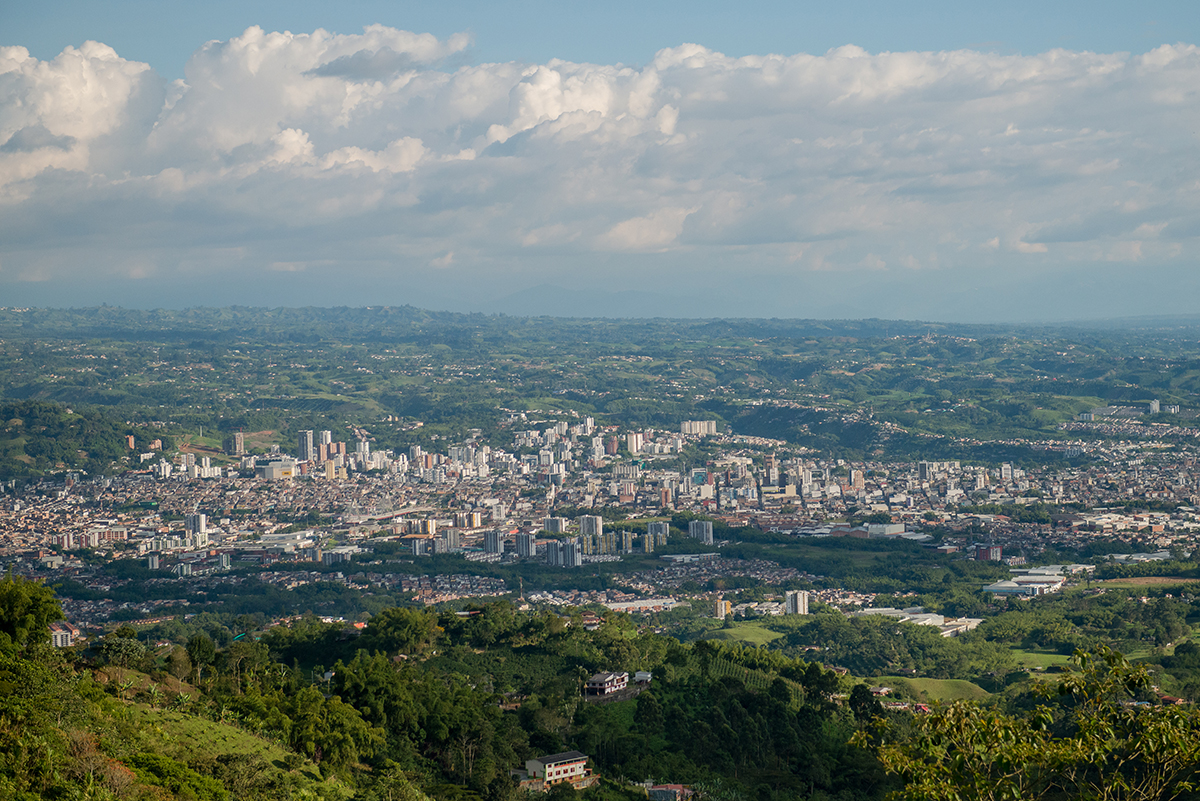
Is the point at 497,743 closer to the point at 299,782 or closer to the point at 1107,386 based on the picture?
the point at 299,782

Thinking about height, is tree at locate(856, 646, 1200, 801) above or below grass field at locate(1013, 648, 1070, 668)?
above

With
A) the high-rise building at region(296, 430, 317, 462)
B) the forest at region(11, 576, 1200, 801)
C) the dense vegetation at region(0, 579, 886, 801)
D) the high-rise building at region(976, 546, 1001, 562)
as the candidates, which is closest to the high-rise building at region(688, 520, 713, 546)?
the high-rise building at region(976, 546, 1001, 562)

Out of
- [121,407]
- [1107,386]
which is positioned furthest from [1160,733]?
[1107,386]

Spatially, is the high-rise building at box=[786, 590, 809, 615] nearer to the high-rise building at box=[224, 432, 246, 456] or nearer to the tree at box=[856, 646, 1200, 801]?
the tree at box=[856, 646, 1200, 801]

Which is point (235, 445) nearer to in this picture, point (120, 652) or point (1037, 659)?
point (1037, 659)

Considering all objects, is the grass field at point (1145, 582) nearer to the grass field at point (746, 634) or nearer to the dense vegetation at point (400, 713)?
the grass field at point (746, 634)

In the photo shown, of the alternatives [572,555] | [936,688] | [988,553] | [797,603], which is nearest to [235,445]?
[572,555]

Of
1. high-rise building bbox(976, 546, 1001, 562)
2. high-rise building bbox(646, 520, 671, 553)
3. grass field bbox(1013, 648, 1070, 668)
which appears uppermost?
grass field bbox(1013, 648, 1070, 668)
